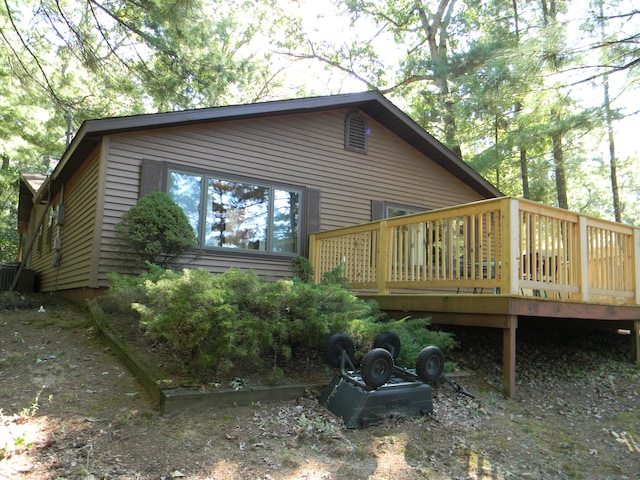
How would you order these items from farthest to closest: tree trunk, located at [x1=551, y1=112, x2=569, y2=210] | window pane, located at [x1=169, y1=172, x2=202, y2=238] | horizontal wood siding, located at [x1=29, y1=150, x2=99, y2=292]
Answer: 1. tree trunk, located at [x1=551, y1=112, x2=569, y2=210]
2. window pane, located at [x1=169, y1=172, x2=202, y2=238]
3. horizontal wood siding, located at [x1=29, y1=150, x2=99, y2=292]

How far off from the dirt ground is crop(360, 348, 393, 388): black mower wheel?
1.16ft

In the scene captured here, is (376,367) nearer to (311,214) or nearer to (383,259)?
(383,259)

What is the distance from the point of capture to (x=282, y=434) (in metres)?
3.31

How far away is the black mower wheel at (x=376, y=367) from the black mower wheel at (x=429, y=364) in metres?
0.46

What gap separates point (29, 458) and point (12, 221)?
28.3 metres

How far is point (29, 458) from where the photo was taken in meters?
2.74

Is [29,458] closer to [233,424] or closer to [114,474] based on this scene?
[114,474]

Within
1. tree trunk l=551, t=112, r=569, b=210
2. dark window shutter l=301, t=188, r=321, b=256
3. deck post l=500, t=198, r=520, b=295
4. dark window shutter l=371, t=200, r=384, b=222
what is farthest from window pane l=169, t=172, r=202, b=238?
tree trunk l=551, t=112, r=569, b=210

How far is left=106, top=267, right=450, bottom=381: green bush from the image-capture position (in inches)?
144

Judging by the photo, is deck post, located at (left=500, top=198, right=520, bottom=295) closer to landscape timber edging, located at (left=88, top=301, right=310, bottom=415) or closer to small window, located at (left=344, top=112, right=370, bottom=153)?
landscape timber edging, located at (left=88, top=301, right=310, bottom=415)

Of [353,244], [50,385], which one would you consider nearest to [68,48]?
[353,244]

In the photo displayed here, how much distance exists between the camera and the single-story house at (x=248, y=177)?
729 centimetres

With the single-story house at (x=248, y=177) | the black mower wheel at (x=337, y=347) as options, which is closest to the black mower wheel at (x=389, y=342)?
the black mower wheel at (x=337, y=347)

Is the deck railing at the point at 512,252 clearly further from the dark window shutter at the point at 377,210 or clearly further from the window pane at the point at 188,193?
the window pane at the point at 188,193
